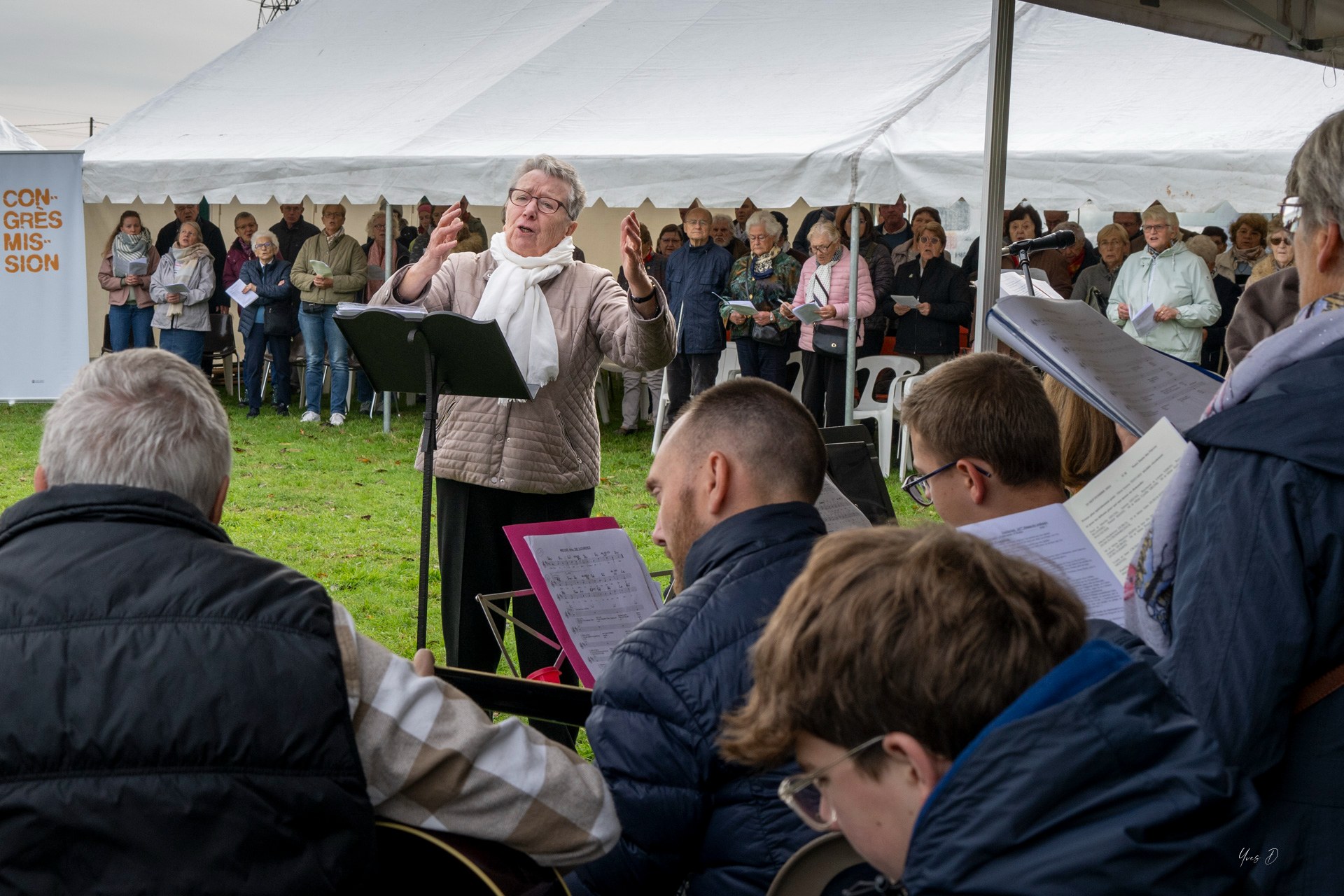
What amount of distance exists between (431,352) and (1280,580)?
2.62 metres

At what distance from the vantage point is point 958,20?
9.17m

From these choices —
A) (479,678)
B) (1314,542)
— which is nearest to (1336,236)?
(1314,542)

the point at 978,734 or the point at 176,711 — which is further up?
the point at 978,734

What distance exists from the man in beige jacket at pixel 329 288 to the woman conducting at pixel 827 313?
4508 millimetres

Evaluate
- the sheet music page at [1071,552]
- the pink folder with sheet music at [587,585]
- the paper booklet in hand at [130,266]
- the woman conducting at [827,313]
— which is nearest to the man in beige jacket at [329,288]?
the paper booklet in hand at [130,266]

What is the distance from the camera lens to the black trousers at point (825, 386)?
9.73m

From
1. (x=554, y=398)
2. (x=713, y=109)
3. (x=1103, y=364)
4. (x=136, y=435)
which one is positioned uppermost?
Result: (x=713, y=109)

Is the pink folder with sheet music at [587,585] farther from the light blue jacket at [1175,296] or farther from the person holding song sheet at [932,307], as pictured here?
the person holding song sheet at [932,307]

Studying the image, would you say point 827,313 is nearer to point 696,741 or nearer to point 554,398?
point 554,398

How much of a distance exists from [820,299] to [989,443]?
7450 millimetres

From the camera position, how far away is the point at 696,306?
10516mm

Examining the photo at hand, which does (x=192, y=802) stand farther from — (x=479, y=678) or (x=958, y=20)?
(x=958, y=20)

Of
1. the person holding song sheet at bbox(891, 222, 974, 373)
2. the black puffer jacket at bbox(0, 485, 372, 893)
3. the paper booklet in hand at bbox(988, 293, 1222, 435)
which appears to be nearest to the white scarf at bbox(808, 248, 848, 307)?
the person holding song sheet at bbox(891, 222, 974, 373)

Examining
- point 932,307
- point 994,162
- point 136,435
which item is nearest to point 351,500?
point 932,307
